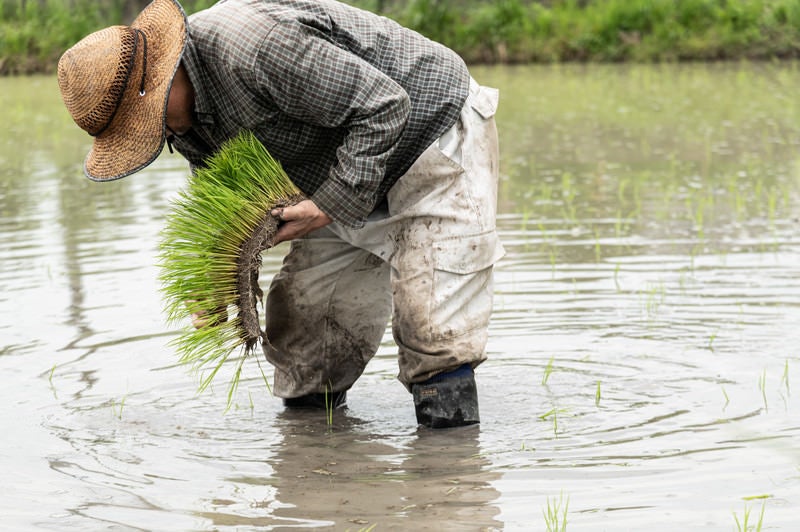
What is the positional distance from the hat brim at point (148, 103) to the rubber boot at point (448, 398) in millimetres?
1107

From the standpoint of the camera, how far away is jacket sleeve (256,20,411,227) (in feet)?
10.6

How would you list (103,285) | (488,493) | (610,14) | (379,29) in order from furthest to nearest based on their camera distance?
(610,14) < (103,285) < (379,29) < (488,493)

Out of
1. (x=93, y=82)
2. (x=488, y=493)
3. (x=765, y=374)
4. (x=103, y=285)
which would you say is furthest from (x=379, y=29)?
(x=103, y=285)

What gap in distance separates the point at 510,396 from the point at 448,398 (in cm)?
48

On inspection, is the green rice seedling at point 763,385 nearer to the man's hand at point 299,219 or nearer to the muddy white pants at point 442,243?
the muddy white pants at point 442,243

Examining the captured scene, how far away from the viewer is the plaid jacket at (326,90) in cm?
326

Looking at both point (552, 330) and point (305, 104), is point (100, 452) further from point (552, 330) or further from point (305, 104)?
point (552, 330)

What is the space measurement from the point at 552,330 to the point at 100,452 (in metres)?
2.05

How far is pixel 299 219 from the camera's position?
3.57 m

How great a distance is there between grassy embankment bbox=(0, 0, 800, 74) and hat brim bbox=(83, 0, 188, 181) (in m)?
15.3

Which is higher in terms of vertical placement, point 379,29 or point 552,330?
point 379,29

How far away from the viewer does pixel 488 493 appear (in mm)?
3230

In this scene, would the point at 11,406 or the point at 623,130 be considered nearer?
the point at 11,406

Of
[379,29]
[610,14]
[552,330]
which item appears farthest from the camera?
[610,14]
